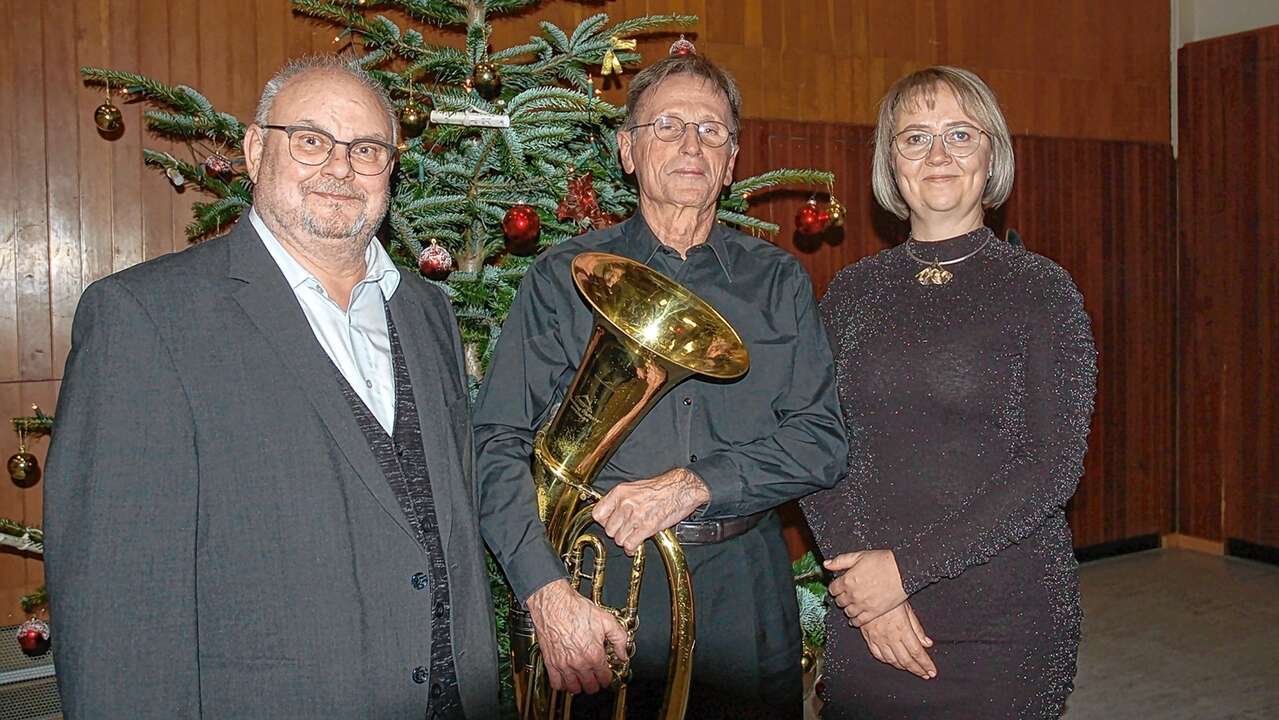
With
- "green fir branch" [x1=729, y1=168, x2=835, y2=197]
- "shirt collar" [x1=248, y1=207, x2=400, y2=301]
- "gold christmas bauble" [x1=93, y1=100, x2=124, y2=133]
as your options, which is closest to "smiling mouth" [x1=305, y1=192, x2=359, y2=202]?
"shirt collar" [x1=248, y1=207, x2=400, y2=301]

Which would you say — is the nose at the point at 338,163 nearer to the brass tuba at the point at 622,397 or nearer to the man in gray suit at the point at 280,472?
the man in gray suit at the point at 280,472

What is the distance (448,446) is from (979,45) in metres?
4.74

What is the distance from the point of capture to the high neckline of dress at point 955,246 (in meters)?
1.94

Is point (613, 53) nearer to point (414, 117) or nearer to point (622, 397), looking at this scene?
point (414, 117)

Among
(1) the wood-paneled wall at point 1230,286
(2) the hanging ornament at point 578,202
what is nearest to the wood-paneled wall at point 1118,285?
(1) the wood-paneled wall at point 1230,286

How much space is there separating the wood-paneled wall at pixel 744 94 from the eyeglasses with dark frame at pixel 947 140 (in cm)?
252

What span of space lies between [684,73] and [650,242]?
1.20 ft

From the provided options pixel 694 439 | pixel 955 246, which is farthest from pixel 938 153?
pixel 694 439

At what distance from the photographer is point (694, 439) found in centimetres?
194

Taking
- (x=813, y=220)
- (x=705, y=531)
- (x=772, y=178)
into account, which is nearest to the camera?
(x=705, y=531)

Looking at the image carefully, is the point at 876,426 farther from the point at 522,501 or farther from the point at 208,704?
the point at 208,704

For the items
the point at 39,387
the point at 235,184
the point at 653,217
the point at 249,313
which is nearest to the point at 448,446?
the point at 249,313

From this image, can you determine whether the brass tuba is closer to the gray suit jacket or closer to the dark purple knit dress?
the gray suit jacket

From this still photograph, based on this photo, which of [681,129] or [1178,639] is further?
[1178,639]
